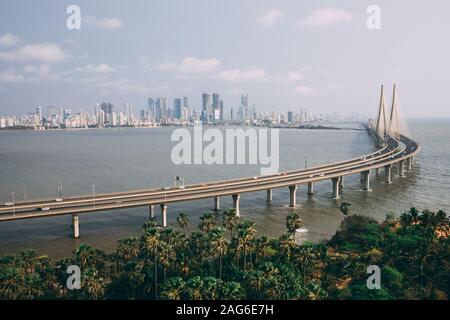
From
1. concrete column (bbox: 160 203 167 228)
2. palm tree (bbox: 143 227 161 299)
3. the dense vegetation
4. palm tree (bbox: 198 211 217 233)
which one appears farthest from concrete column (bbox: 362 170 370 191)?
palm tree (bbox: 143 227 161 299)

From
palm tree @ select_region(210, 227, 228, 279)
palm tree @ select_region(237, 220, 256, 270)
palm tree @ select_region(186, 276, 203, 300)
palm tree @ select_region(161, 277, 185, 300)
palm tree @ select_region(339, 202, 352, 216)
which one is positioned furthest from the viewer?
palm tree @ select_region(339, 202, 352, 216)

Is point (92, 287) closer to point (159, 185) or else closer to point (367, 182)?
point (159, 185)

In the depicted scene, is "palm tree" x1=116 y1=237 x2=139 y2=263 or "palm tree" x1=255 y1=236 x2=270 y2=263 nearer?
"palm tree" x1=116 y1=237 x2=139 y2=263

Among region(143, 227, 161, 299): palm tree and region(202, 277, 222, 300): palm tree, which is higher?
region(143, 227, 161, 299): palm tree

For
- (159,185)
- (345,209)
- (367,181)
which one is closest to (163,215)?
(345,209)

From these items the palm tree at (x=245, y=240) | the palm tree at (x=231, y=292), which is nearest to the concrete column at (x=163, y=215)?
Answer: the palm tree at (x=245, y=240)

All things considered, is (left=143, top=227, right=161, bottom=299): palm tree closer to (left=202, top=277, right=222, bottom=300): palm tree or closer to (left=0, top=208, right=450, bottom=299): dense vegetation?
(left=0, top=208, right=450, bottom=299): dense vegetation

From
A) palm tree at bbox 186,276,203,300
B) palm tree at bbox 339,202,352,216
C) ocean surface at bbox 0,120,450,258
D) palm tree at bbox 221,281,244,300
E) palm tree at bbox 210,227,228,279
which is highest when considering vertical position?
palm tree at bbox 210,227,228,279

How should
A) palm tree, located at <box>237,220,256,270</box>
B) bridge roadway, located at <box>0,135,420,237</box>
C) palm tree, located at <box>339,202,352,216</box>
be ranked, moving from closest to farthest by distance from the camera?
1. palm tree, located at <box>237,220,256,270</box>
2. bridge roadway, located at <box>0,135,420,237</box>
3. palm tree, located at <box>339,202,352,216</box>
